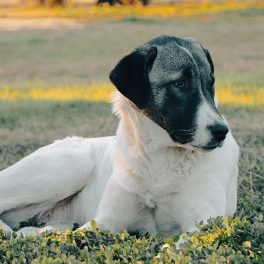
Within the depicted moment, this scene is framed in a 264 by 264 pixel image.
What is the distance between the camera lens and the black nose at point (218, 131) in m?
5.75

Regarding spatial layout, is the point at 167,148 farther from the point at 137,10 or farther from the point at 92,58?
the point at 137,10

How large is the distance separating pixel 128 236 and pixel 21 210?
55.3 inches

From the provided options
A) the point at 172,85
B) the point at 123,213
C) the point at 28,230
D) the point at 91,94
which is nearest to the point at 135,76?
the point at 172,85

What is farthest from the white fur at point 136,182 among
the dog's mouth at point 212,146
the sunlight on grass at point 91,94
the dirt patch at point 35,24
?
the dirt patch at point 35,24

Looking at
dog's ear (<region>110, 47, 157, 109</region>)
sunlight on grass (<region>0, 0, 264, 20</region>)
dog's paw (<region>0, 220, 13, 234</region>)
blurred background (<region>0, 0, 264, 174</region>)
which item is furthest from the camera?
sunlight on grass (<region>0, 0, 264, 20</region>)

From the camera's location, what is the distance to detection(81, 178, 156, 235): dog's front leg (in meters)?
6.32

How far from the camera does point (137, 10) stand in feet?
101

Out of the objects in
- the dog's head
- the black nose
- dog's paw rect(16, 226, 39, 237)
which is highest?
the dog's head

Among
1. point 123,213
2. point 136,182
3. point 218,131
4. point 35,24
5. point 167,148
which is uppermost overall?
point 218,131

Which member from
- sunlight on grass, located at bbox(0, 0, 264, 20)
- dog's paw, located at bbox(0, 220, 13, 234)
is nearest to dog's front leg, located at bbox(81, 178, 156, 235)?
dog's paw, located at bbox(0, 220, 13, 234)

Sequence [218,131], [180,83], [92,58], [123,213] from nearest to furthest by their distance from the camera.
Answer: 1. [218,131]
2. [180,83]
3. [123,213]
4. [92,58]

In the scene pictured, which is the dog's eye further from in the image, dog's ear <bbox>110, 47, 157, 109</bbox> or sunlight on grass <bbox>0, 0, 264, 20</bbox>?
sunlight on grass <bbox>0, 0, 264, 20</bbox>

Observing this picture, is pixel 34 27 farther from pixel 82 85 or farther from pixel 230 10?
pixel 82 85

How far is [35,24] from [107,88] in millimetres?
12719
